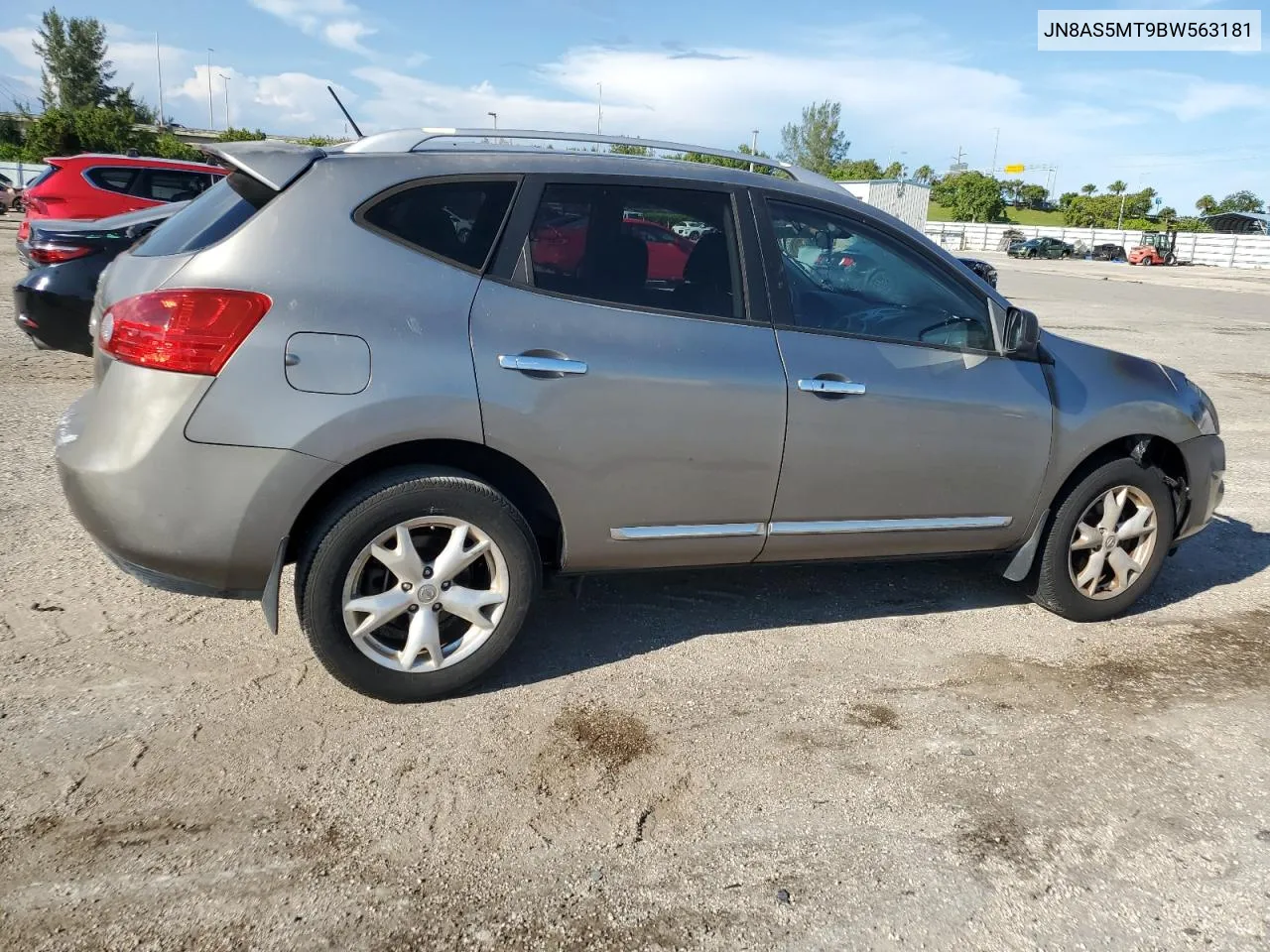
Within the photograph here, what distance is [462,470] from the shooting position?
3.28 metres

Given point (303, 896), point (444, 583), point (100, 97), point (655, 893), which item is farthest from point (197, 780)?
point (100, 97)

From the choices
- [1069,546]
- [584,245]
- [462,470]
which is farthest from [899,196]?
[462,470]

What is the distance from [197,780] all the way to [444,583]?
3.02 feet

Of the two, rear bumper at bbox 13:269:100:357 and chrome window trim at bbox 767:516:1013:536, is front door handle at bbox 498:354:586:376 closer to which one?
chrome window trim at bbox 767:516:1013:536

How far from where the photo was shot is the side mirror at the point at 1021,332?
12.7ft

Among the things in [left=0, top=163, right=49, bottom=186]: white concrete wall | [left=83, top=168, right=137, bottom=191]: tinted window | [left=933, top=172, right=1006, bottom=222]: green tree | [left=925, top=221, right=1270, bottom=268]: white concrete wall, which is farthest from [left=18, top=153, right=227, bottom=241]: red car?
[left=933, top=172, right=1006, bottom=222]: green tree

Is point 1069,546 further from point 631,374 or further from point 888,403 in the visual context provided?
point 631,374

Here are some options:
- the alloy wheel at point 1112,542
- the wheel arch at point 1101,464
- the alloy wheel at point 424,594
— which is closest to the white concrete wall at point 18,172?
the alloy wheel at point 424,594

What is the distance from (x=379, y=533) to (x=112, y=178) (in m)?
11.0

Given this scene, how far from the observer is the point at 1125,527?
168 inches

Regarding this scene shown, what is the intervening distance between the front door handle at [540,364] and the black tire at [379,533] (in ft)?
1.30

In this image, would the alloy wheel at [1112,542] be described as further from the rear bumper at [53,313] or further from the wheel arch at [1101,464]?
the rear bumper at [53,313]

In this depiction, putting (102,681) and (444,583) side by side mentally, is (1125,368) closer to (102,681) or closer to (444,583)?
(444,583)

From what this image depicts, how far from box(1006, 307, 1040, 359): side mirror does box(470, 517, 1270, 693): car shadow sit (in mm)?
1008
